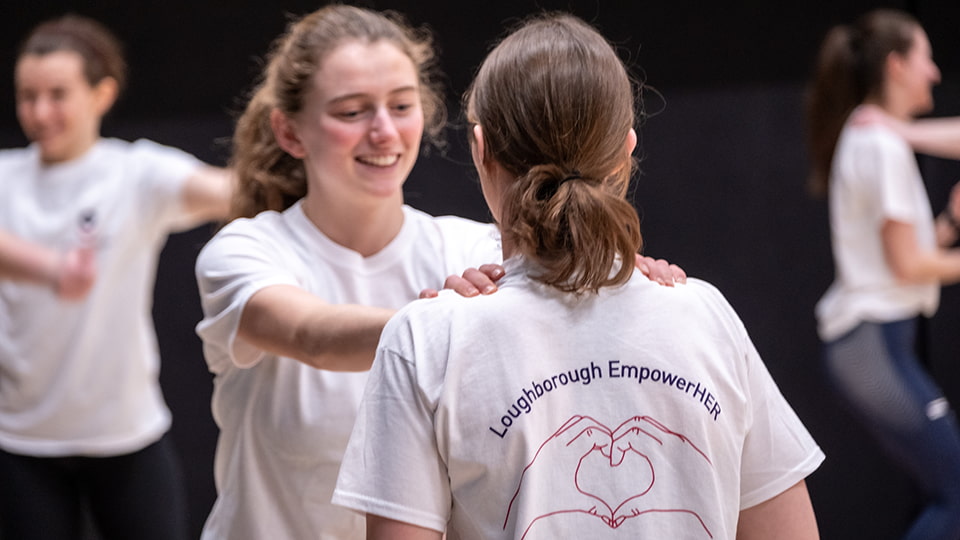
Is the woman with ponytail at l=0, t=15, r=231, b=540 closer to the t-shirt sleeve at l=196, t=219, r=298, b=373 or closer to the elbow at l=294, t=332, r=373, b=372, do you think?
the t-shirt sleeve at l=196, t=219, r=298, b=373

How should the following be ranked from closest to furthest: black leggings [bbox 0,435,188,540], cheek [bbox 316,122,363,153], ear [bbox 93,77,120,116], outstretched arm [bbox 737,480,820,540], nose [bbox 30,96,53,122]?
outstretched arm [bbox 737,480,820,540] < cheek [bbox 316,122,363,153] < black leggings [bbox 0,435,188,540] < nose [bbox 30,96,53,122] < ear [bbox 93,77,120,116]

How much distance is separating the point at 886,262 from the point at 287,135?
211cm

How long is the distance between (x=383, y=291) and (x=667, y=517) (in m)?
0.73

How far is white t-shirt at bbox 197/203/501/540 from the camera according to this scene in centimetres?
151

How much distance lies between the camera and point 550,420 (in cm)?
101

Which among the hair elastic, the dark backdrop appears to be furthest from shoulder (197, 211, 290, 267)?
the dark backdrop

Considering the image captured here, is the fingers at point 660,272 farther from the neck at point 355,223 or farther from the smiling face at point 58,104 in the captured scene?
the smiling face at point 58,104

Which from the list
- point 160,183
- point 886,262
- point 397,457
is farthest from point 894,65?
point 397,457

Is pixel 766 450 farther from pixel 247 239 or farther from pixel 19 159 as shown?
pixel 19 159

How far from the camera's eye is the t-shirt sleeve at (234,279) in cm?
148

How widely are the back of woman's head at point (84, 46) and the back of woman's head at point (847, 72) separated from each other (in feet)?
6.93

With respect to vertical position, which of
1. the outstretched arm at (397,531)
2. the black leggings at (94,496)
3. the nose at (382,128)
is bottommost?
the black leggings at (94,496)

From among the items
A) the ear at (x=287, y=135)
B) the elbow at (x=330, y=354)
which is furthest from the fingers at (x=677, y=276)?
the ear at (x=287, y=135)

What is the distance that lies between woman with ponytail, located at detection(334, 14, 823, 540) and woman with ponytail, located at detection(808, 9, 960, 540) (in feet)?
6.92
